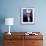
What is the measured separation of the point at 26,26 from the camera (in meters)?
4.51

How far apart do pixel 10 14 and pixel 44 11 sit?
1147 millimetres

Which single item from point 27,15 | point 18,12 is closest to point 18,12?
point 18,12

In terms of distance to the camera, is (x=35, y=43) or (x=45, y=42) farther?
(x=45, y=42)

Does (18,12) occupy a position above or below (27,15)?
above

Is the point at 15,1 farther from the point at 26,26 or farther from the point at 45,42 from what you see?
the point at 45,42

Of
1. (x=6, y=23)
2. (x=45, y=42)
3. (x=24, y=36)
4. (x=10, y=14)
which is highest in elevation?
(x=10, y=14)

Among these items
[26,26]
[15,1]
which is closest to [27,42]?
[26,26]

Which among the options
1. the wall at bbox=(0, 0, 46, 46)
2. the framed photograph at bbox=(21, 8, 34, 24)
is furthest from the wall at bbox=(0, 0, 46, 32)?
the framed photograph at bbox=(21, 8, 34, 24)

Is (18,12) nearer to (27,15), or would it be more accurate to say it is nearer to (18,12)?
(18,12)

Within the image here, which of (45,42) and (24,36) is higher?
(24,36)

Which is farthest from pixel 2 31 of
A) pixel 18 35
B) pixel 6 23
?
pixel 18 35

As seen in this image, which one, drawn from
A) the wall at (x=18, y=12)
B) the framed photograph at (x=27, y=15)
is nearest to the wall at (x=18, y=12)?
the wall at (x=18, y=12)

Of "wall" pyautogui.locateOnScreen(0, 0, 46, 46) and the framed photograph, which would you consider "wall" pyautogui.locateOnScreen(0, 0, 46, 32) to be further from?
the framed photograph

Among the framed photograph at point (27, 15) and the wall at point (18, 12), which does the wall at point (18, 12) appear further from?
the framed photograph at point (27, 15)
